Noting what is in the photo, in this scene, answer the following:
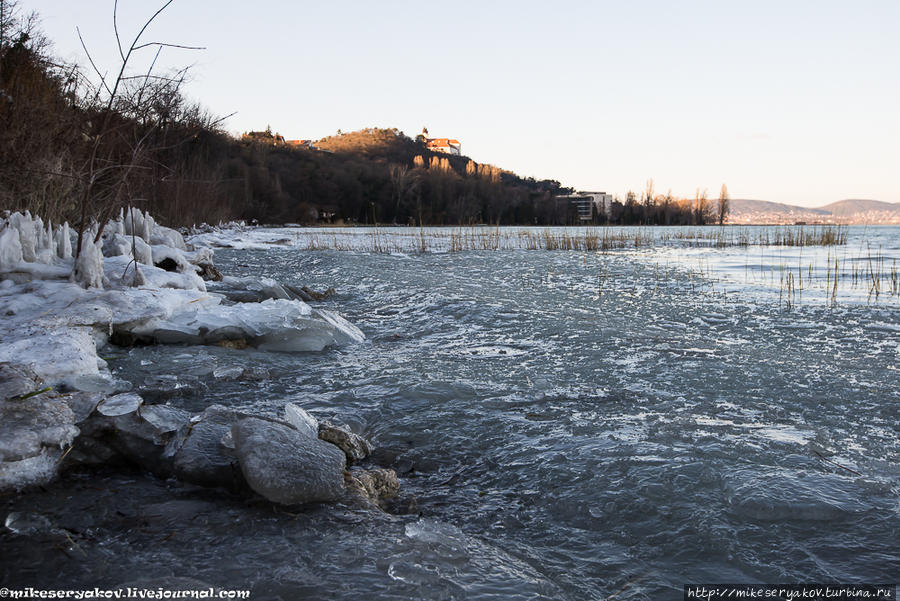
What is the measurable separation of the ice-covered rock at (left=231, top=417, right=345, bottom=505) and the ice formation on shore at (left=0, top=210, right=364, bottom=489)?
702 millimetres

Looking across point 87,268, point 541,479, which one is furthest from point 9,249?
point 541,479

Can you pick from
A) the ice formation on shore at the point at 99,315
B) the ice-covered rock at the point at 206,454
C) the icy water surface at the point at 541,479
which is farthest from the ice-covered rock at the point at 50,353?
the ice-covered rock at the point at 206,454

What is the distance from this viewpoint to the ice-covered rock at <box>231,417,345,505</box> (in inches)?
75.7

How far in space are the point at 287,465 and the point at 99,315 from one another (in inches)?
106

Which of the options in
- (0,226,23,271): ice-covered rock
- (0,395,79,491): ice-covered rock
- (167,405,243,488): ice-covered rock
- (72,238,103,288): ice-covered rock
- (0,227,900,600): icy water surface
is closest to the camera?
(0,227,900,600): icy water surface

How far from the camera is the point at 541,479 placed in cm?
226

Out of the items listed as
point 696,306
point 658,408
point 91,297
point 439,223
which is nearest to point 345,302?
point 91,297

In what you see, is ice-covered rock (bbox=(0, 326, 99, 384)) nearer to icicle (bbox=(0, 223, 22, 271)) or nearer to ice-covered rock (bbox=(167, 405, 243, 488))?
ice-covered rock (bbox=(167, 405, 243, 488))

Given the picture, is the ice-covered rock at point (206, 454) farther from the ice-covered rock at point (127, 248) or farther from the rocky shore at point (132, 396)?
the ice-covered rock at point (127, 248)

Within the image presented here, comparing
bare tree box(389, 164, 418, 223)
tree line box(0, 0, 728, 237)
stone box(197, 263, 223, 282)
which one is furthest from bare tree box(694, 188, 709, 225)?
stone box(197, 263, 223, 282)

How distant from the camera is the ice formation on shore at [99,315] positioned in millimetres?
2809

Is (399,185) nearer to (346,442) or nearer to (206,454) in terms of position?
(346,442)

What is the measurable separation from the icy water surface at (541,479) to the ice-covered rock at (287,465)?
0.23ft

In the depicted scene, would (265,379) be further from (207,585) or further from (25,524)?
(207,585)
